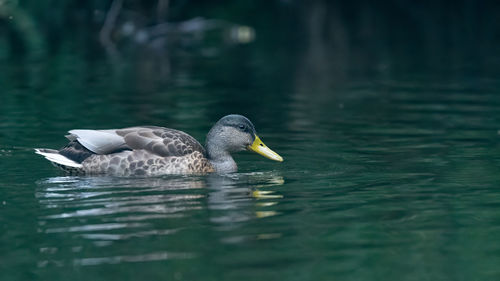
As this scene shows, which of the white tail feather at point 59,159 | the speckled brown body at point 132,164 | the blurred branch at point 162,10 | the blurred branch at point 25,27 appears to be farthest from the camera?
the blurred branch at point 162,10

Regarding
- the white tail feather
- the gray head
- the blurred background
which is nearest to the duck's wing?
the white tail feather

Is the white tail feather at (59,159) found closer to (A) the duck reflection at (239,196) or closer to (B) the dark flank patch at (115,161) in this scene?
(B) the dark flank patch at (115,161)

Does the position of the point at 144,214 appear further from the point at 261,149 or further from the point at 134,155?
the point at 261,149

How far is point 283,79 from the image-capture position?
19.9m

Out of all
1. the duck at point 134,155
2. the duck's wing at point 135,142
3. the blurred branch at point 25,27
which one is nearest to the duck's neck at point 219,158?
the duck at point 134,155

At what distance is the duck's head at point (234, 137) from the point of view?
10430mm

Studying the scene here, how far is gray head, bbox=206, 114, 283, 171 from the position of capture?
1043 centimetres

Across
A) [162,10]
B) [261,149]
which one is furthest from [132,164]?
[162,10]

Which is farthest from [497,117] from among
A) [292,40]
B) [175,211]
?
[292,40]

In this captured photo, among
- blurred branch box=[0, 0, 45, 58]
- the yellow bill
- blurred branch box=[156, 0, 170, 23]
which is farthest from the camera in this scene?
blurred branch box=[156, 0, 170, 23]

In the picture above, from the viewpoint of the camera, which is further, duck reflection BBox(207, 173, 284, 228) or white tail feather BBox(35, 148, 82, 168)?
white tail feather BBox(35, 148, 82, 168)

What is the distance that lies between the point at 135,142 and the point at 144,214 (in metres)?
2.23

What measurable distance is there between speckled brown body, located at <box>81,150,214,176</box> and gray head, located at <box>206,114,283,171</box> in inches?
20.4

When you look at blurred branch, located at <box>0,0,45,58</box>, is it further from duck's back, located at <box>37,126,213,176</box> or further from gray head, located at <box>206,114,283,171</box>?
gray head, located at <box>206,114,283,171</box>
